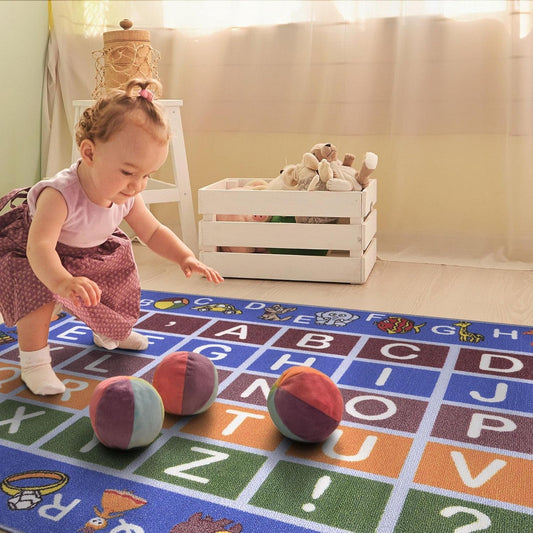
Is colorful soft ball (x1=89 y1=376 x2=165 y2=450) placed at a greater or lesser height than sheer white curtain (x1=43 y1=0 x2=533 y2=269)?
lesser

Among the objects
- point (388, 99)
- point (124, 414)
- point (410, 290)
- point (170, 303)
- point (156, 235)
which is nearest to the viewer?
point (124, 414)

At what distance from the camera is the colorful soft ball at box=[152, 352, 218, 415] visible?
96 centimetres

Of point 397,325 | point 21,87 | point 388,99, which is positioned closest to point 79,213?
point 397,325

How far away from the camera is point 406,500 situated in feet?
2.54

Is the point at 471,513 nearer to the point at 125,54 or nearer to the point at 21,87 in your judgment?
the point at 125,54

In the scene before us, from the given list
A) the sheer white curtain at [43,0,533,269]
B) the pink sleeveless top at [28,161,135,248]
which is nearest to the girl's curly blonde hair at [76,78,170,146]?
the pink sleeveless top at [28,161,135,248]

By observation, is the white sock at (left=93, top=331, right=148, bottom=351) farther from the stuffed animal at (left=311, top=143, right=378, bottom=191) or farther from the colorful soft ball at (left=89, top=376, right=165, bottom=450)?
the stuffed animal at (left=311, top=143, right=378, bottom=191)

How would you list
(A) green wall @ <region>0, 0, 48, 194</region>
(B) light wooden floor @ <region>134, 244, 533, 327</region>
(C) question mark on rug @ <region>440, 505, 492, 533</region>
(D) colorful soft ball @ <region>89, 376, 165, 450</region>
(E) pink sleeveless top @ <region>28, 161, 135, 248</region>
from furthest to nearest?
1. (A) green wall @ <region>0, 0, 48, 194</region>
2. (B) light wooden floor @ <region>134, 244, 533, 327</region>
3. (E) pink sleeveless top @ <region>28, 161, 135, 248</region>
4. (D) colorful soft ball @ <region>89, 376, 165, 450</region>
5. (C) question mark on rug @ <region>440, 505, 492, 533</region>

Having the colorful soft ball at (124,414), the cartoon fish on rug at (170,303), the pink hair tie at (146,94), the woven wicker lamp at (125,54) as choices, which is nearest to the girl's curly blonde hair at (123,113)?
the pink hair tie at (146,94)

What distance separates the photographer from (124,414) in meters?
0.86

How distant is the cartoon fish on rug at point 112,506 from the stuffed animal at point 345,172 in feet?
3.48

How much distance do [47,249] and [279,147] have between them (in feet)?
3.87

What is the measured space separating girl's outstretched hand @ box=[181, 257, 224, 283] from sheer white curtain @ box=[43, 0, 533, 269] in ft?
3.16

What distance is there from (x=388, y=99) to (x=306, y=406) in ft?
4.22
